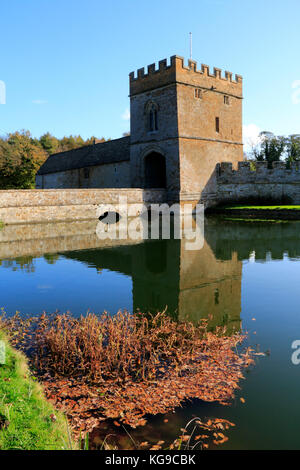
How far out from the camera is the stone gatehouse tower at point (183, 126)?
27516 mm

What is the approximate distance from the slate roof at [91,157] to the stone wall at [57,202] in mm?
6274

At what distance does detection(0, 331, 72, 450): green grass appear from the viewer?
3.40 m

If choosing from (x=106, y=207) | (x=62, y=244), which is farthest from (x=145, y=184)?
(x=62, y=244)

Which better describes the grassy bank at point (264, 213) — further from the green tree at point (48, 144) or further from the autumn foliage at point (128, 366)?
the green tree at point (48, 144)

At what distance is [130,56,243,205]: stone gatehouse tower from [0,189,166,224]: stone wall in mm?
3168

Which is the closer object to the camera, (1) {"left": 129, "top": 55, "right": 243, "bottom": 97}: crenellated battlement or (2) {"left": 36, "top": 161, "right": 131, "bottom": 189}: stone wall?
(1) {"left": 129, "top": 55, "right": 243, "bottom": 97}: crenellated battlement

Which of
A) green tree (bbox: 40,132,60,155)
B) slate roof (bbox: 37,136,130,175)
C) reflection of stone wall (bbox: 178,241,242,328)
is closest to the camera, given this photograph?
reflection of stone wall (bbox: 178,241,242,328)

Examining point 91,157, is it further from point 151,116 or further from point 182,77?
point 182,77

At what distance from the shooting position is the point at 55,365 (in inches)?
204

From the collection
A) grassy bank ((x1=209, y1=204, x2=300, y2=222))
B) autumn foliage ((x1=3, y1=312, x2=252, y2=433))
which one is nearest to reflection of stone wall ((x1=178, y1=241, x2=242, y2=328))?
autumn foliage ((x1=3, y1=312, x2=252, y2=433))

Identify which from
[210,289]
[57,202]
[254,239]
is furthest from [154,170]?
[210,289]

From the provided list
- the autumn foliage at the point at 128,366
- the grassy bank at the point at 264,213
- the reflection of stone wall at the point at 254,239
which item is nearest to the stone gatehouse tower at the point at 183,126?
the grassy bank at the point at 264,213

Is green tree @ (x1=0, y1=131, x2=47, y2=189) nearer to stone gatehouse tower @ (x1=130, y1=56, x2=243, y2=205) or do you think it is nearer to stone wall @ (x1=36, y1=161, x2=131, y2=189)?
stone wall @ (x1=36, y1=161, x2=131, y2=189)
